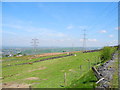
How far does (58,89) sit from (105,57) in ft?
28.2

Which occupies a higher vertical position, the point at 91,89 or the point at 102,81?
the point at 102,81

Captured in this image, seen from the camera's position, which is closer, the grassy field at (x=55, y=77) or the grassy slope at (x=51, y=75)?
the grassy field at (x=55, y=77)

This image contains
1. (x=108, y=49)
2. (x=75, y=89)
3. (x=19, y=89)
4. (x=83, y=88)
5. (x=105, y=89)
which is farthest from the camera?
(x=108, y=49)

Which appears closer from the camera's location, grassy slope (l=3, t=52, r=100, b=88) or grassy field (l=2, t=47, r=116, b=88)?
grassy field (l=2, t=47, r=116, b=88)

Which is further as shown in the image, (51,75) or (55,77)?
(51,75)

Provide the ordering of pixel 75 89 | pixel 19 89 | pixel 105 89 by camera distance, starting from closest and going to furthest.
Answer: pixel 105 89, pixel 75 89, pixel 19 89

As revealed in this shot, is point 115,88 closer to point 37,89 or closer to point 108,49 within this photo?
point 37,89

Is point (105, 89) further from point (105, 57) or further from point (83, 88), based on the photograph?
point (105, 57)

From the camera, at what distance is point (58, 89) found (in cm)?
645

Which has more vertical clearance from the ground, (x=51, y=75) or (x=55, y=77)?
(x=55, y=77)

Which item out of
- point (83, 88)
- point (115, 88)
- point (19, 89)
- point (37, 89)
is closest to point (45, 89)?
point (37, 89)

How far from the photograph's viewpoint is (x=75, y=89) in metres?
5.15

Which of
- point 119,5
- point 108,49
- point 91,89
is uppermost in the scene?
point 119,5

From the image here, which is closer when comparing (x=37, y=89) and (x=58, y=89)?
(x=58, y=89)
